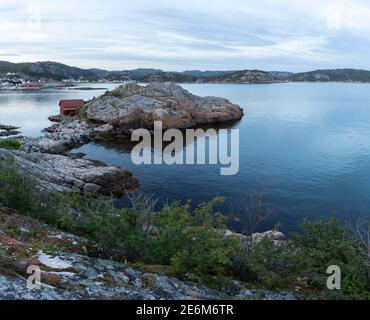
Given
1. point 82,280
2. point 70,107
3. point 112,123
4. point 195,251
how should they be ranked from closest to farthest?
point 82,280
point 195,251
point 112,123
point 70,107

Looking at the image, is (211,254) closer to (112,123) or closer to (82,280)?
(82,280)

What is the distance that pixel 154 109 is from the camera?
64.1 m

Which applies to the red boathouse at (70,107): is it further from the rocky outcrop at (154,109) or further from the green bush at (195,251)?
the green bush at (195,251)

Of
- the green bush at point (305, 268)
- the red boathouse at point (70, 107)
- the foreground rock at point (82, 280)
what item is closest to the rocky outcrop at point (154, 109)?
the red boathouse at point (70, 107)

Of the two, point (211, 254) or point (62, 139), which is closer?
point (211, 254)

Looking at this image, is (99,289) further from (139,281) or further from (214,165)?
(214,165)

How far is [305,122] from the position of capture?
73125 millimetres

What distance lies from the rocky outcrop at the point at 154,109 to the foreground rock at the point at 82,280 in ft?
167

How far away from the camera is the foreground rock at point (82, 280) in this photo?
668cm

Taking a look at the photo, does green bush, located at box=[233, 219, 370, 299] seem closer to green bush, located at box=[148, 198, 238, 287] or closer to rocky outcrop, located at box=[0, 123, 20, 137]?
green bush, located at box=[148, 198, 238, 287]

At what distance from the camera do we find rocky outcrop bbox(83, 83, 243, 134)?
62.1 metres

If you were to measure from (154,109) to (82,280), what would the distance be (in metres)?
57.9

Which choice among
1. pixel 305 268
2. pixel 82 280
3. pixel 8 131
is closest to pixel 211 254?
pixel 82 280
